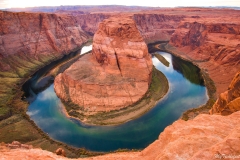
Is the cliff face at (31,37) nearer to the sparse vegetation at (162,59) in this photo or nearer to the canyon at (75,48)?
the canyon at (75,48)

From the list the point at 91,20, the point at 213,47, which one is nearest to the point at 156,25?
the point at 91,20

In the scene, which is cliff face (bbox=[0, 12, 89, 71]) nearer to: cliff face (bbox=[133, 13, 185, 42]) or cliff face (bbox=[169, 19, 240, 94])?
cliff face (bbox=[133, 13, 185, 42])

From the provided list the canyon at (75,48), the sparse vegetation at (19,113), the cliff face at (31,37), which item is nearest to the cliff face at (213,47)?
the canyon at (75,48)

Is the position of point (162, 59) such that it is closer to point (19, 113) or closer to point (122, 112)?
point (122, 112)

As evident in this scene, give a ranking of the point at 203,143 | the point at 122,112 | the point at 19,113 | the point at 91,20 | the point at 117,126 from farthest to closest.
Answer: the point at 91,20
the point at 19,113
the point at 122,112
the point at 117,126
the point at 203,143

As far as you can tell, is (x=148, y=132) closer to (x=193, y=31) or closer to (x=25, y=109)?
(x=25, y=109)

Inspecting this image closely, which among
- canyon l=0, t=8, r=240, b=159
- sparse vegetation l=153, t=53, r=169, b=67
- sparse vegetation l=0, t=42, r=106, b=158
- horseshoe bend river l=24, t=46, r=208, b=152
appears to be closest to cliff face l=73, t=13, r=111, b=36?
canyon l=0, t=8, r=240, b=159
